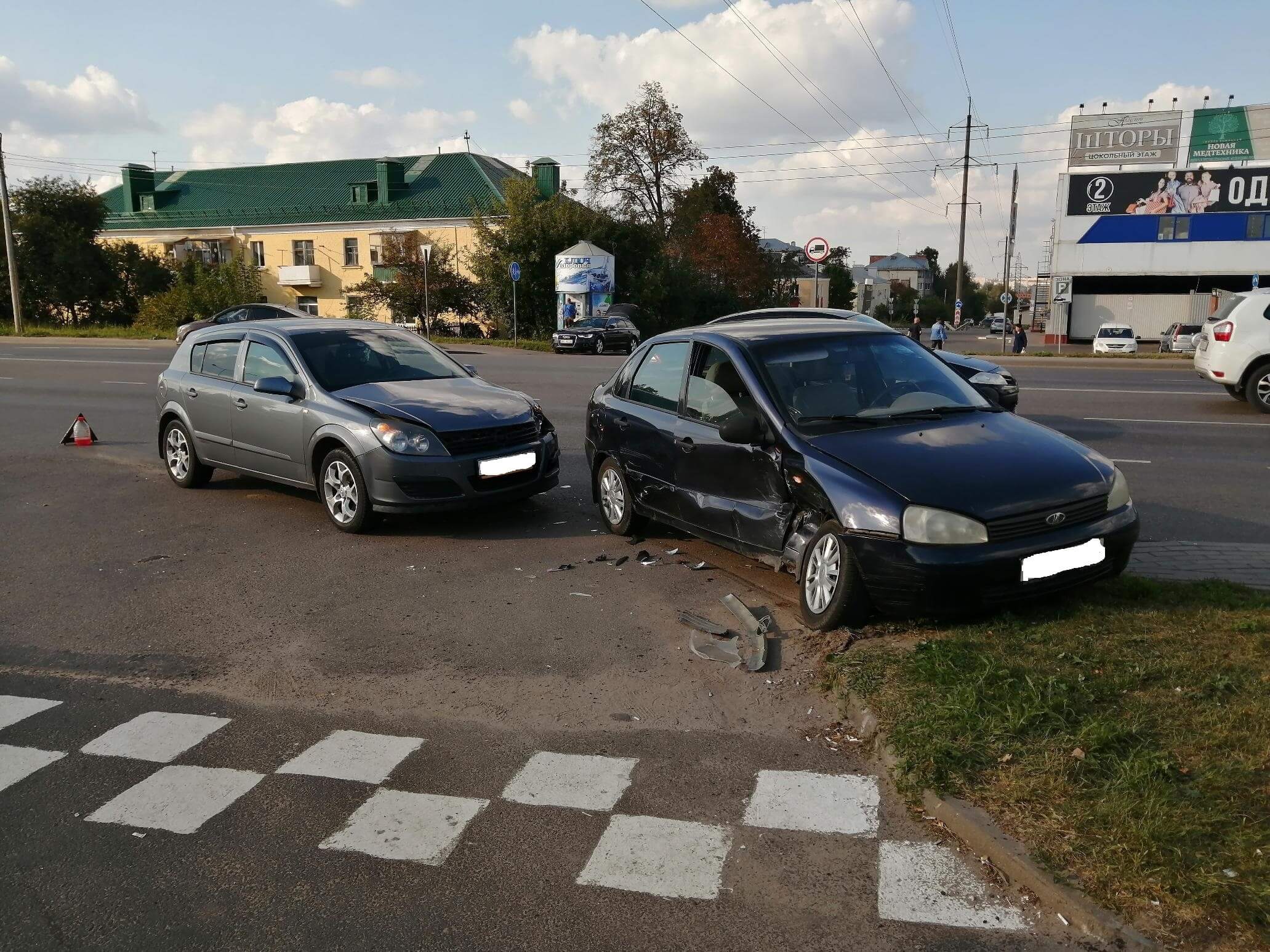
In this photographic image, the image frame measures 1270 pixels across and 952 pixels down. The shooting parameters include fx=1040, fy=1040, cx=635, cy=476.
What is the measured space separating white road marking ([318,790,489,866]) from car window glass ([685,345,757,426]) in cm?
325

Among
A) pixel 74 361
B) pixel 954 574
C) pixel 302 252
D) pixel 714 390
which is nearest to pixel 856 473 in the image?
pixel 954 574

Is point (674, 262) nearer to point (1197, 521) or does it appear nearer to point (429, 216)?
point (429, 216)

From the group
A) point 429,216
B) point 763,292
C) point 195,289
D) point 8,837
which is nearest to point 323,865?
point 8,837

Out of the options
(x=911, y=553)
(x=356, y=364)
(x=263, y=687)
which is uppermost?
(x=356, y=364)

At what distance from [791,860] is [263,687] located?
114 inches

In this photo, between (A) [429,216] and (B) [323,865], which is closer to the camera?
(B) [323,865]

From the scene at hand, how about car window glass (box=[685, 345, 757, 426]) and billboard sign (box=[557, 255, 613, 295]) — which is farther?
billboard sign (box=[557, 255, 613, 295])

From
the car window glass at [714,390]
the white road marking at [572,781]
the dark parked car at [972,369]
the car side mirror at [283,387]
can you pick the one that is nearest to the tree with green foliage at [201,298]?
the dark parked car at [972,369]

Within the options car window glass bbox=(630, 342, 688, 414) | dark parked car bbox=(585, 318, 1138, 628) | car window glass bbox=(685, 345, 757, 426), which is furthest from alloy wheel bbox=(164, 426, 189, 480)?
car window glass bbox=(685, 345, 757, 426)

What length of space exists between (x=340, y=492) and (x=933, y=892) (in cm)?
610

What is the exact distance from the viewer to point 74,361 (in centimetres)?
2638

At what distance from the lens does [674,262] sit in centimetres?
4972

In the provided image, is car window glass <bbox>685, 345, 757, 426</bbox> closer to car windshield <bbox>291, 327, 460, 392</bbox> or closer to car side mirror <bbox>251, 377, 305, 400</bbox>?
car windshield <bbox>291, 327, 460, 392</bbox>

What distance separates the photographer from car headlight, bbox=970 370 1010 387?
11.4 metres
